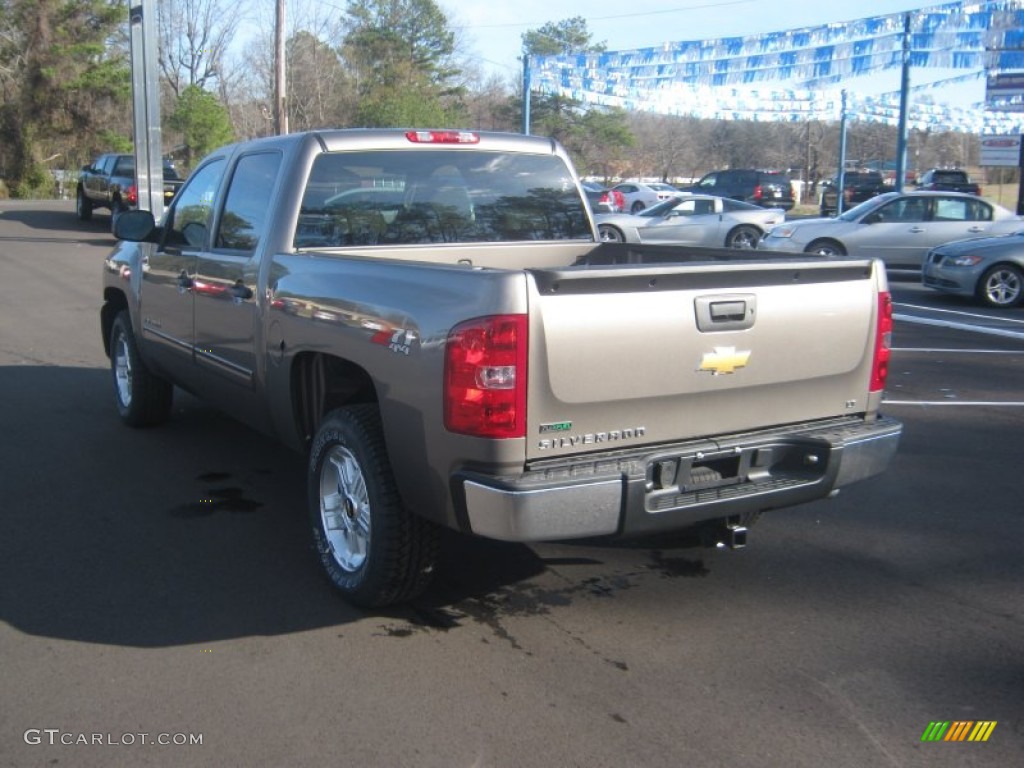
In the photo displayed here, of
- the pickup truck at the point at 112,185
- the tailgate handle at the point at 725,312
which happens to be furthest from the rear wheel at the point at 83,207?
the tailgate handle at the point at 725,312

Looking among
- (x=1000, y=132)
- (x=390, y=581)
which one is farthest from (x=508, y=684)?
(x=1000, y=132)

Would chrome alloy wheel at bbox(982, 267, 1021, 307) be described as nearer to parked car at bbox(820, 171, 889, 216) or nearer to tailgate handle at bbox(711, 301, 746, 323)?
tailgate handle at bbox(711, 301, 746, 323)

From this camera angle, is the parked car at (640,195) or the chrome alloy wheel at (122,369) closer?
the chrome alloy wheel at (122,369)

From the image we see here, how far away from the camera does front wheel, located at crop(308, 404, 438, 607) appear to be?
3.96 m

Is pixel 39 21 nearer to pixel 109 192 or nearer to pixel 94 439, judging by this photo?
pixel 109 192

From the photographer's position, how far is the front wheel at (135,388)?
22.8 ft

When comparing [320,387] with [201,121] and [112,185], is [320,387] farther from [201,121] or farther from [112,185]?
[201,121]

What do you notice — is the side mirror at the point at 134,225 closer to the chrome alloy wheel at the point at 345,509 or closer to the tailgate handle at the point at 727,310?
the chrome alloy wheel at the point at 345,509

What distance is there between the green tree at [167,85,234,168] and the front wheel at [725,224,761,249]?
16.6 metres

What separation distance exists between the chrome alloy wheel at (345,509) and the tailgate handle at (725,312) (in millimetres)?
1457

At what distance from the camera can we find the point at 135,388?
22.9 ft

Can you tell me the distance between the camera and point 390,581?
159 inches

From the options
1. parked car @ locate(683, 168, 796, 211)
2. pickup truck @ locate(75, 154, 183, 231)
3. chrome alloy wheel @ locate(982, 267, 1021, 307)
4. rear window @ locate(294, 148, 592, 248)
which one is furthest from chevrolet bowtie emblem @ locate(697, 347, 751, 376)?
parked car @ locate(683, 168, 796, 211)

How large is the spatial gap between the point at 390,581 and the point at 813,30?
23194mm
